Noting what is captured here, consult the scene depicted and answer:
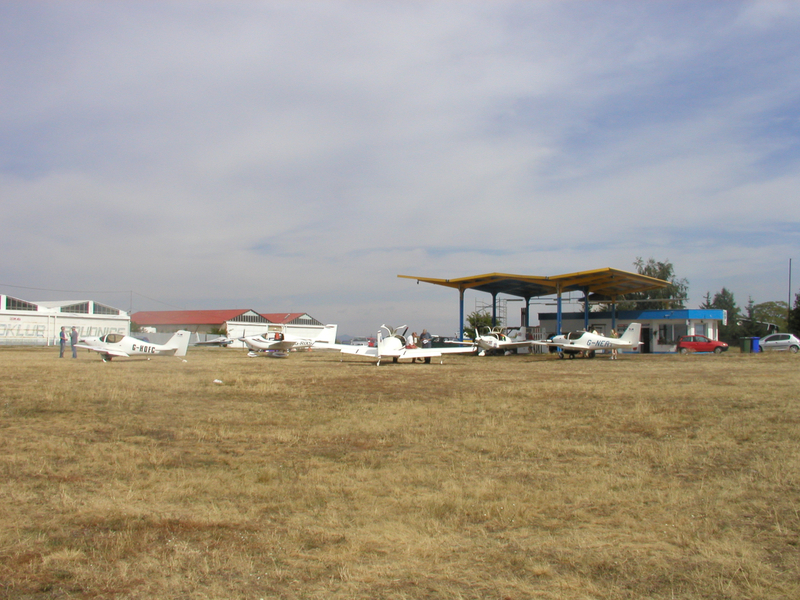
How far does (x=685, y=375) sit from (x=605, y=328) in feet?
89.6

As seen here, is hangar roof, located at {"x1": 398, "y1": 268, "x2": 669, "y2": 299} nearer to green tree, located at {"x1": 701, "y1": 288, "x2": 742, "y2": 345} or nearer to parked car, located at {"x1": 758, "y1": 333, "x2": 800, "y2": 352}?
parked car, located at {"x1": 758, "y1": 333, "x2": 800, "y2": 352}

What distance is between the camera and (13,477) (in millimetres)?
5867

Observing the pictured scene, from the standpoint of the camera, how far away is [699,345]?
37.7 metres

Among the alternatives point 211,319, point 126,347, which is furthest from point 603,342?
point 211,319

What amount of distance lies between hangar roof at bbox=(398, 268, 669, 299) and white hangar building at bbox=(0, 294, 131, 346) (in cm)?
3795

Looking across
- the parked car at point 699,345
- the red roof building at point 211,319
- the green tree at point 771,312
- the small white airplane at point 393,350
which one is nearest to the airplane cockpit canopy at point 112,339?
the small white airplane at point 393,350

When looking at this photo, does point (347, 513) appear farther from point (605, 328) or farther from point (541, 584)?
point (605, 328)

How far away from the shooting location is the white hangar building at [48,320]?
5209 cm

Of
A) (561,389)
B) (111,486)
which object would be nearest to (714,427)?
(561,389)

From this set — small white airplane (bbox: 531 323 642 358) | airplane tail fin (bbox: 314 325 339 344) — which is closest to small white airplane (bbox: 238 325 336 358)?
airplane tail fin (bbox: 314 325 339 344)

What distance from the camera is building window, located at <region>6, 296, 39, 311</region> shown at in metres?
54.8

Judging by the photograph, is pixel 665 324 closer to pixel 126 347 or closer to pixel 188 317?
pixel 126 347

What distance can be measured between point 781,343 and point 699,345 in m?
6.29

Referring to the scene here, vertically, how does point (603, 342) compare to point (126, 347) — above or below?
above
